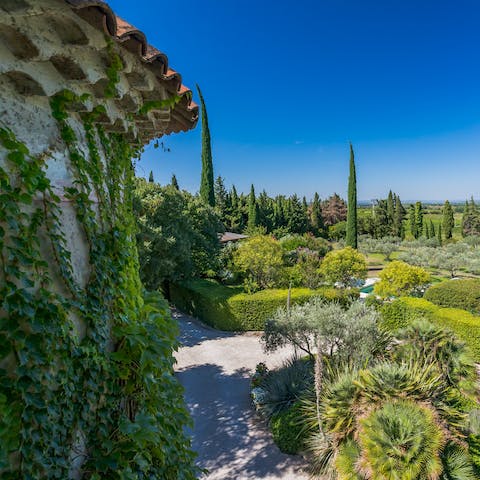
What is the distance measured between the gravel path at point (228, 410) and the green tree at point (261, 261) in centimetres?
322

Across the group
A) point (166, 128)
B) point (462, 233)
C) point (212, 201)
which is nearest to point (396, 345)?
point (166, 128)

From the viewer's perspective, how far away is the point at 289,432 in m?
6.99

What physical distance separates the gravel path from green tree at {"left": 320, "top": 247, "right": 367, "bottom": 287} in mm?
6634

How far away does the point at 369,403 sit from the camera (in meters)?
5.86

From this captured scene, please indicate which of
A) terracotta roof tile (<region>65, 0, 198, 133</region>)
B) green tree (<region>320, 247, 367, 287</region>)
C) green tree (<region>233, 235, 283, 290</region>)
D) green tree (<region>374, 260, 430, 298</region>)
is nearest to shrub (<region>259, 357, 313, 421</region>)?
terracotta roof tile (<region>65, 0, 198, 133</region>)

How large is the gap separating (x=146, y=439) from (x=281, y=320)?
7910 millimetres

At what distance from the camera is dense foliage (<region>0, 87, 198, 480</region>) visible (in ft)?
4.17

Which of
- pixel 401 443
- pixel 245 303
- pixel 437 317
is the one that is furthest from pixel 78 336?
pixel 245 303

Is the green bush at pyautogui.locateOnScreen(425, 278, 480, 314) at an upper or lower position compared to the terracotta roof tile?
lower

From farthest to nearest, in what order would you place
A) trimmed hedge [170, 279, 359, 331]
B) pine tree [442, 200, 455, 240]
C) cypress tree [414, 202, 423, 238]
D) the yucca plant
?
1. cypress tree [414, 202, 423, 238]
2. pine tree [442, 200, 455, 240]
3. trimmed hedge [170, 279, 359, 331]
4. the yucca plant

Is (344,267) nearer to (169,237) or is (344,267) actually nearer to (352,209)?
(169,237)

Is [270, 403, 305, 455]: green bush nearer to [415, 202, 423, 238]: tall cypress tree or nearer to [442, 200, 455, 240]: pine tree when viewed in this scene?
[442, 200, 455, 240]: pine tree

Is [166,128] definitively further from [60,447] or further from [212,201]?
[212,201]

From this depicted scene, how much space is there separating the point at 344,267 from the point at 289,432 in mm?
12064
